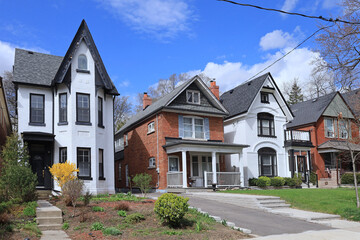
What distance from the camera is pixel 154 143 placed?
26844mm

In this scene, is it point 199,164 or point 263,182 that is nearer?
point 199,164

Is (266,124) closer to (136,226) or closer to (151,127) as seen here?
(151,127)

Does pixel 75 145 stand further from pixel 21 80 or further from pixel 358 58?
pixel 358 58

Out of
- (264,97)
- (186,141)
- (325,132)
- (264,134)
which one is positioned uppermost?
(264,97)

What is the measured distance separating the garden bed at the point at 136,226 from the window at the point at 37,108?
33.0ft

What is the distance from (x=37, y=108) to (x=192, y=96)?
11.4 meters

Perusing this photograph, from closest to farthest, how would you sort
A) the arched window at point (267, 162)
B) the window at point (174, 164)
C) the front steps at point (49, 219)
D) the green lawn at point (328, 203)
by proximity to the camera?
1. the front steps at point (49, 219)
2. the green lawn at point (328, 203)
3. the window at point (174, 164)
4. the arched window at point (267, 162)

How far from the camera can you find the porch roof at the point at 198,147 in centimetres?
2425

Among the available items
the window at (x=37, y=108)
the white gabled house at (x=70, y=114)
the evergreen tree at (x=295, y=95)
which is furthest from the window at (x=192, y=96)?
the evergreen tree at (x=295, y=95)

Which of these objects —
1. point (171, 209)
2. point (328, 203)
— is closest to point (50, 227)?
point (171, 209)

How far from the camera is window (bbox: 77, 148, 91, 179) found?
70.5 ft

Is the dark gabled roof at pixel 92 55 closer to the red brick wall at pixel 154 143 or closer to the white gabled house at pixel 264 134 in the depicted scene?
the red brick wall at pixel 154 143

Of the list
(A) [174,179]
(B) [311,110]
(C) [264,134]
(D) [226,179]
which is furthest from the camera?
(B) [311,110]

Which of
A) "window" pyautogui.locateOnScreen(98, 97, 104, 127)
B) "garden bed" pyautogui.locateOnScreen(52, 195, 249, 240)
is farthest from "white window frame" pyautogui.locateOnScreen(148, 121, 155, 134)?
"garden bed" pyautogui.locateOnScreen(52, 195, 249, 240)
